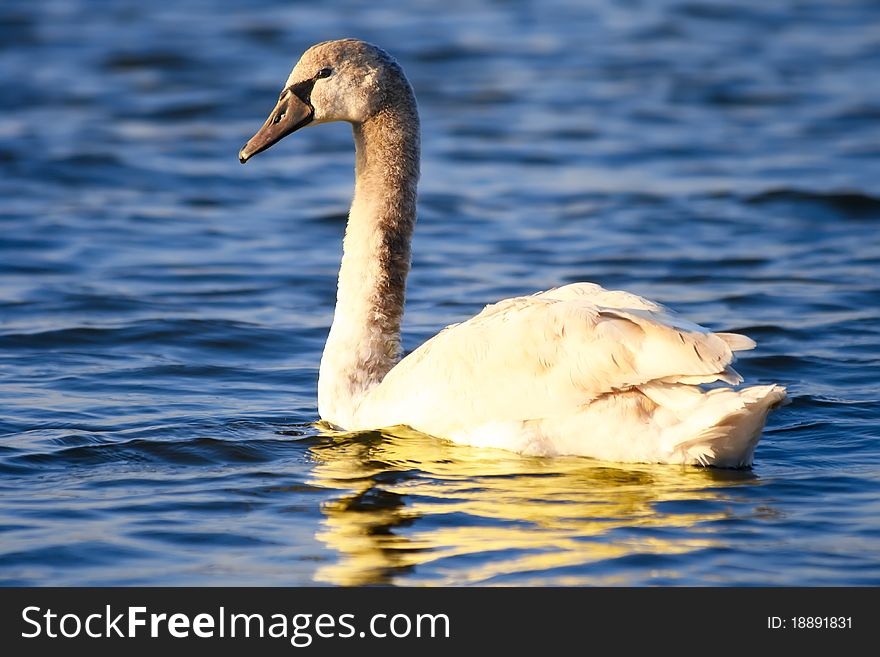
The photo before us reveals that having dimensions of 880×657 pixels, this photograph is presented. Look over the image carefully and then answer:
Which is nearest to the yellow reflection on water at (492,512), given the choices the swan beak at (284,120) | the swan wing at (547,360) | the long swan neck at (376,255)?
the swan wing at (547,360)

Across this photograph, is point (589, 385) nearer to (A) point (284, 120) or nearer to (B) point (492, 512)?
(B) point (492, 512)

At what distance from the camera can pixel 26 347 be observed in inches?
418

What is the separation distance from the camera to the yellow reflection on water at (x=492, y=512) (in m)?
6.40

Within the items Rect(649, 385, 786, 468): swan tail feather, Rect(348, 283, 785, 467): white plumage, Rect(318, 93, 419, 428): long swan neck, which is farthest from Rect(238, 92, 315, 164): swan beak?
Rect(649, 385, 786, 468): swan tail feather

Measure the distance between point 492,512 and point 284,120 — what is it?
3.03 metres

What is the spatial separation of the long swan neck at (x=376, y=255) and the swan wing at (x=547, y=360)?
0.52 m

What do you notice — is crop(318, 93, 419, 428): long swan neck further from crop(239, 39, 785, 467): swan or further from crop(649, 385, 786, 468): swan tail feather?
crop(649, 385, 786, 468): swan tail feather

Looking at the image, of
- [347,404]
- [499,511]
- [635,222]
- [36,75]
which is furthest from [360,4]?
[499,511]

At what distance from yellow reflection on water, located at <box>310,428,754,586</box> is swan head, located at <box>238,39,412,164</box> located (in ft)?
6.35

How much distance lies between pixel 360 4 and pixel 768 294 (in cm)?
1470

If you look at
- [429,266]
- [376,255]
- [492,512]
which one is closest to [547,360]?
[492,512]

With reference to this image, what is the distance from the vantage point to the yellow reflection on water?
640 cm

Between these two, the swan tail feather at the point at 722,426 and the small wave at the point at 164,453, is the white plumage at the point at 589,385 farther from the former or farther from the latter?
the small wave at the point at 164,453

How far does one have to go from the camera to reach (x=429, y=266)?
44.1 ft
